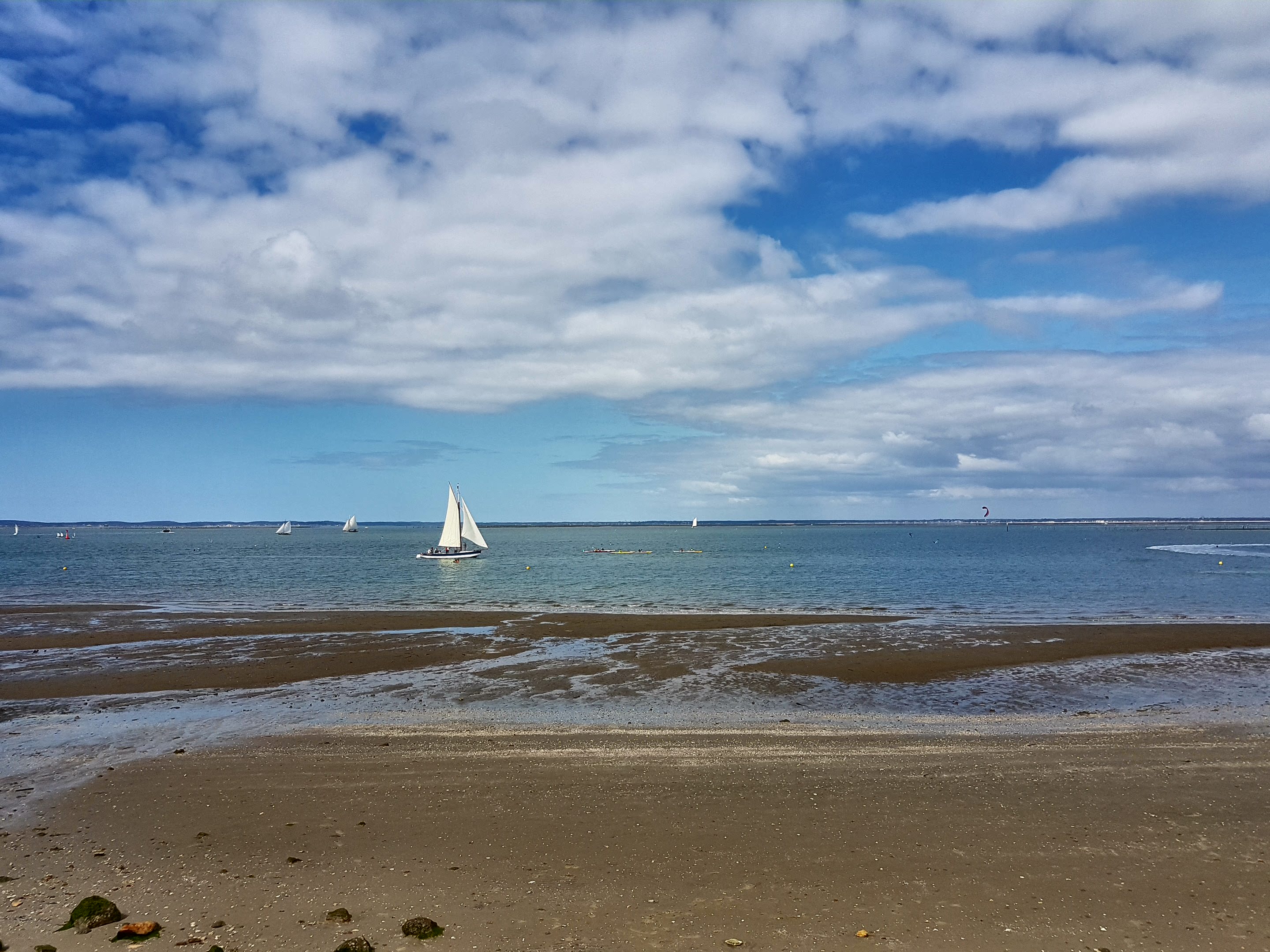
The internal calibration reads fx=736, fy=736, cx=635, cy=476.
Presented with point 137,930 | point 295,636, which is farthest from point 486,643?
point 137,930

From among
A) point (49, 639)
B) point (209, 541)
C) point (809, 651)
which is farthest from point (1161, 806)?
point (209, 541)

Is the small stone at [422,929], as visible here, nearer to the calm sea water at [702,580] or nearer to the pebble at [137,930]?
the pebble at [137,930]

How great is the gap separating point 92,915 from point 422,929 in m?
3.51

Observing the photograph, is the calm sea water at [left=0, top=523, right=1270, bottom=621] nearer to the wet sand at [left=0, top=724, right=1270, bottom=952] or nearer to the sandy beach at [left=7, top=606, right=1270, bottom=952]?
the sandy beach at [left=7, top=606, right=1270, bottom=952]

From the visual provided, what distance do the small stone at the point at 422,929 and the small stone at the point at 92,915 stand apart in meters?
3.06

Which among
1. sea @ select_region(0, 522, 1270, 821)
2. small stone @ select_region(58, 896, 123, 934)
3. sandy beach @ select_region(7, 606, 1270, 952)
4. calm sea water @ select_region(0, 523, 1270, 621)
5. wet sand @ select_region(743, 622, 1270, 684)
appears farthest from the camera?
calm sea water @ select_region(0, 523, 1270, 621)

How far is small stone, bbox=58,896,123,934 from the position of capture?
7.55 metres

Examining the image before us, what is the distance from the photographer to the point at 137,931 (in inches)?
291

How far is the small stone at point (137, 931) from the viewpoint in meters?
7.32

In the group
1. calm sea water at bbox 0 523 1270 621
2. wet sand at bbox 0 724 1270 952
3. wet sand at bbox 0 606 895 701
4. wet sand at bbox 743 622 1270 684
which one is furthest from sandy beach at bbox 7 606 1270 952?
calm sea water at bbox 0 523 1270 621

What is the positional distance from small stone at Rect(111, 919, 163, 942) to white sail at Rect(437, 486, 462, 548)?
298 ft

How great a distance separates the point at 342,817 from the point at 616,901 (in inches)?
183

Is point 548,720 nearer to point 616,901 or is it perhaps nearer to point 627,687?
point 627,687

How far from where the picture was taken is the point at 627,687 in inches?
793
